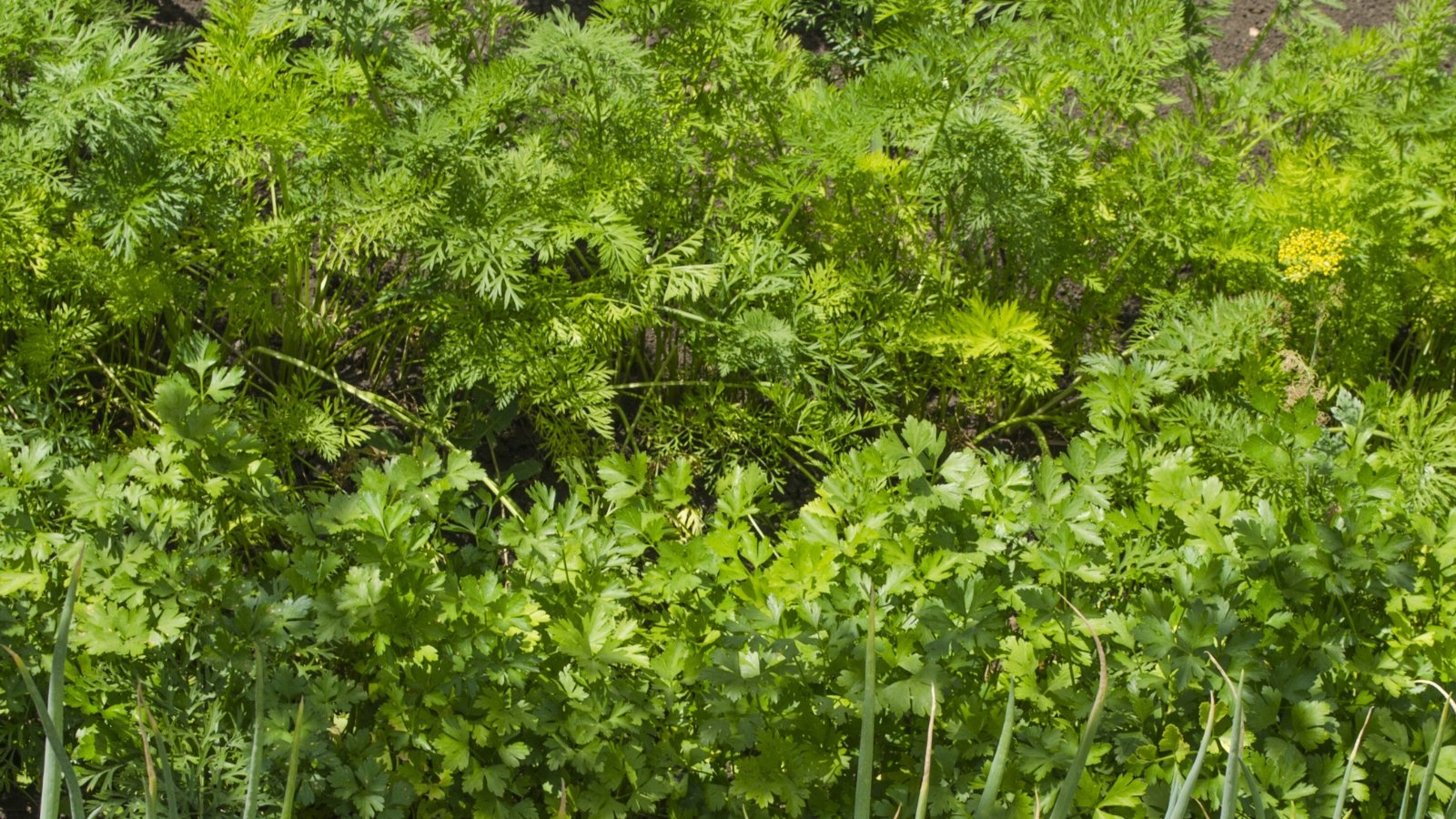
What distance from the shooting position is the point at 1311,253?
2416 millimetres

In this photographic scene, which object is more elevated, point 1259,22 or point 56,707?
point 1259,22

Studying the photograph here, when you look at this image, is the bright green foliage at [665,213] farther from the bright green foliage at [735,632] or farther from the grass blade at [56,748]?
the grass blade at [56,748]

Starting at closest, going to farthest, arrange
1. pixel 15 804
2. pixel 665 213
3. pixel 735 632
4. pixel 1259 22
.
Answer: pixel 735 632 < pixel 15 804 < pixel 665 213 < pixel 1259 22

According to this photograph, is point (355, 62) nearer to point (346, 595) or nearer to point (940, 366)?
point (346, 595)

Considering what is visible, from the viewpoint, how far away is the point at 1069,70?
8.84 ft

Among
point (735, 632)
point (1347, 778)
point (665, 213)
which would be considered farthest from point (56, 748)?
point (665, 213)

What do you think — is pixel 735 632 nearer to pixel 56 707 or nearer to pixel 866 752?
pixel 866 752

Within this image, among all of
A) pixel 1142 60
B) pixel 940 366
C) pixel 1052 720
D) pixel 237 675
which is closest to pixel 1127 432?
pixel 1052 720

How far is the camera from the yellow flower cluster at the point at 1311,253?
2389 mm

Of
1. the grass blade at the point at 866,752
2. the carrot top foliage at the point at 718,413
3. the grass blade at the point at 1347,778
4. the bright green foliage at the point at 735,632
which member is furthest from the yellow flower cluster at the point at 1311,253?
the grass blade at the point at 866,752

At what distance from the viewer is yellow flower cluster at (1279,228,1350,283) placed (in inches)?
94.0

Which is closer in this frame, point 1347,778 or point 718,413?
point 1347,778

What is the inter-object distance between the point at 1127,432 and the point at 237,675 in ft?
4.59

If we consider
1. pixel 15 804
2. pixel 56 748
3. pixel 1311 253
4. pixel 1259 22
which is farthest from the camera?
pixel 1259 22
